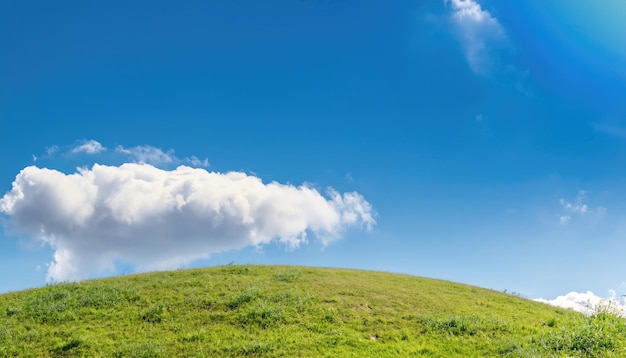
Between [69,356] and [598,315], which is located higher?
[598,315]

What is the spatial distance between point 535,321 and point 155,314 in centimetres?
1702

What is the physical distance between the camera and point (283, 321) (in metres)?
18.8

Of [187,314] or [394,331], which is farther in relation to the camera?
[187,314]

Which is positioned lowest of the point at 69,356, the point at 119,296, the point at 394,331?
the point at 69,356

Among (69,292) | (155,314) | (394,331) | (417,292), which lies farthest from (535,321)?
(69,292)

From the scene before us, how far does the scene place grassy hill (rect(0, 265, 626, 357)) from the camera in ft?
54.8

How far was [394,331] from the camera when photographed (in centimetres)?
1830

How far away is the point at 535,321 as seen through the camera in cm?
2088

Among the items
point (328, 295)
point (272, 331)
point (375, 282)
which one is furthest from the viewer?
point (375, 282)

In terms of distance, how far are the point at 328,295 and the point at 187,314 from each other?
660 cm

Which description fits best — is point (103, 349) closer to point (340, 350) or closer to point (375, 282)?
point (340, 350)

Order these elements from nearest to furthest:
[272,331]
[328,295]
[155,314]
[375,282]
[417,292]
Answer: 1. [272,331]
2. [155,314]
3. [328,295]
4. [417,292]
5. [375,282]

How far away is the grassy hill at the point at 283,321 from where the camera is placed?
1670 centimetres

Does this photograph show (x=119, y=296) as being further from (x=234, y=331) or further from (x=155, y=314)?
(x=234, y=331)
